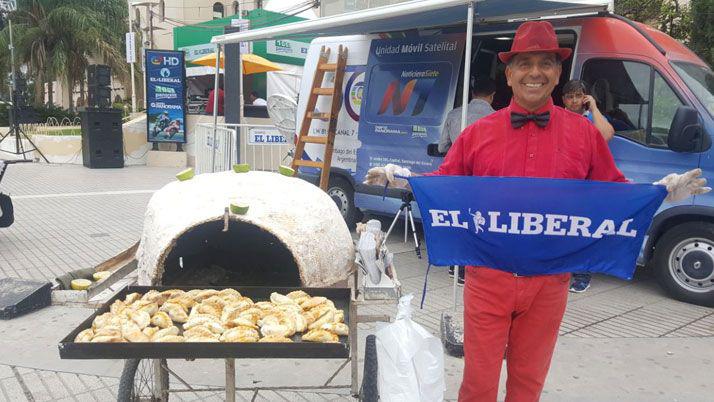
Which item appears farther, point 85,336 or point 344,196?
point 344,196

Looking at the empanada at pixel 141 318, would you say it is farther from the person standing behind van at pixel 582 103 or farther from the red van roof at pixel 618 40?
the red van roof at pixel 618 40

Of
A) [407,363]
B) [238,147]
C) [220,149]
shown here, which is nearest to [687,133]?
[407,363]

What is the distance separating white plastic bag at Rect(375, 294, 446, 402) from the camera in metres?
2.61

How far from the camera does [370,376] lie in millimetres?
2584

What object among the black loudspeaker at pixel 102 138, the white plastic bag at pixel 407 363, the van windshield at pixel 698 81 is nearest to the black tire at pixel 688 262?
the van windshield at pixel 698 81

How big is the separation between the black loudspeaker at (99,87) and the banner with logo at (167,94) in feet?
3.97

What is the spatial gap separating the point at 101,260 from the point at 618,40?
19.1 feet

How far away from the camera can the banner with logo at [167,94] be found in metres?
15.9

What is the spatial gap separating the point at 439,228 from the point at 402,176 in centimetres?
31

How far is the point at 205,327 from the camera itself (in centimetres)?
241

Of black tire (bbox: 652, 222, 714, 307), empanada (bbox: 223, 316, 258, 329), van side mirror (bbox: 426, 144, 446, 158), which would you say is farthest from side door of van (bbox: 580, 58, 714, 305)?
empanada (bbox: 223, 316, 258, 329)

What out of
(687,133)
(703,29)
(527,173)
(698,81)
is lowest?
(527,173)

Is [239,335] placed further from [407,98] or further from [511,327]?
[407,98]

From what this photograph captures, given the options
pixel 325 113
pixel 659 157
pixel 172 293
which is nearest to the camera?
pixel 172 293
